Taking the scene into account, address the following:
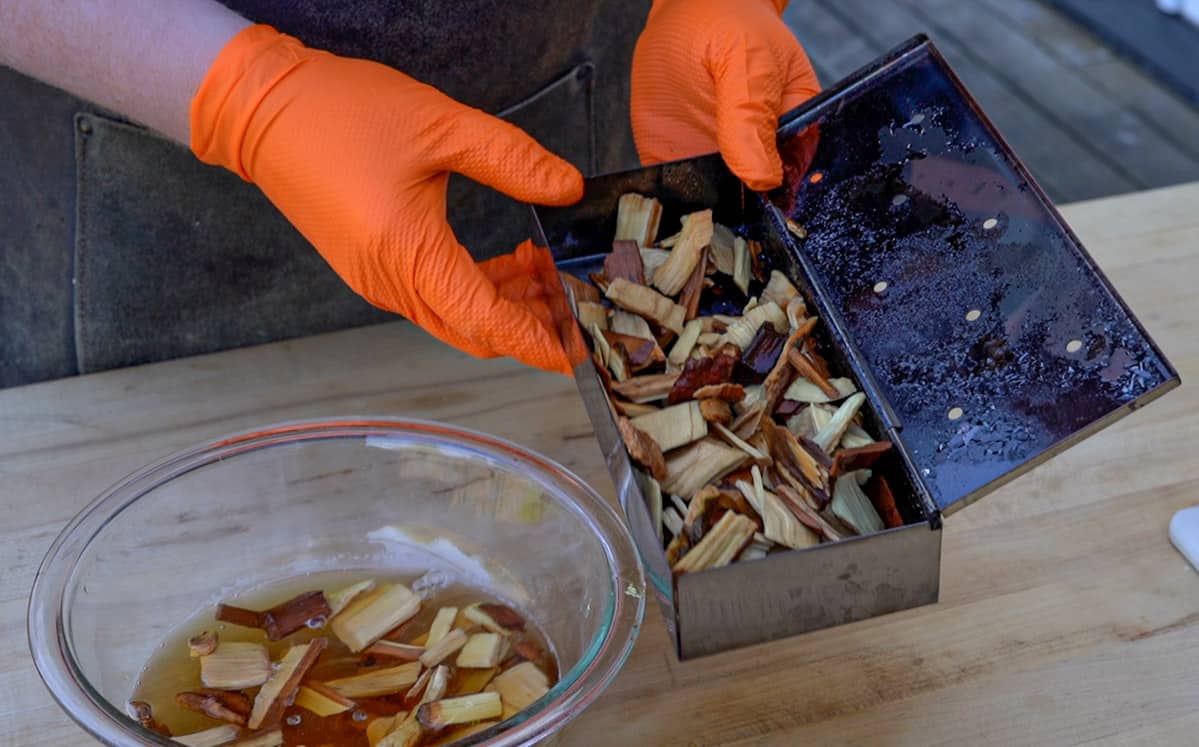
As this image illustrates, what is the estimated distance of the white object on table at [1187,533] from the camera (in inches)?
37.5

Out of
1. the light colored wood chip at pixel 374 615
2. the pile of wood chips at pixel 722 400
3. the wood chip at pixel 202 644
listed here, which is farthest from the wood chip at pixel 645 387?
the wood chip at pixel 202 644

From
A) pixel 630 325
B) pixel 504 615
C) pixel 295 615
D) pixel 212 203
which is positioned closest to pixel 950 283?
pixel 630 325

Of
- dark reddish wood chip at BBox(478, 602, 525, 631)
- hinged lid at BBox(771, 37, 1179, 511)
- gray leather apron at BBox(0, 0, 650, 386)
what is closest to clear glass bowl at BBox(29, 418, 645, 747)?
dark reddish wood chip at BBox(478, 602, 525, 631)

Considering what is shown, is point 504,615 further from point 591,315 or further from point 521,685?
point 591,315

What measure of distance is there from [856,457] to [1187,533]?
34 centimetres

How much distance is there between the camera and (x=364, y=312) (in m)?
1.35

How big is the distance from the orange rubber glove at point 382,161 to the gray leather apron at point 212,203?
6.8 inches

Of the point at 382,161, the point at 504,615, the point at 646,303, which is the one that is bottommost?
the point at 504,615

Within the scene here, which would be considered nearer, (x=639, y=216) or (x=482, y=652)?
(x=482, y=652)

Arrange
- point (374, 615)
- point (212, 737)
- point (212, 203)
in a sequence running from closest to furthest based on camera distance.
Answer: point (212, 737), point (374, 615), point (212, 203)

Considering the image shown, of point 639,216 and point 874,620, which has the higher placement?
point 639,216

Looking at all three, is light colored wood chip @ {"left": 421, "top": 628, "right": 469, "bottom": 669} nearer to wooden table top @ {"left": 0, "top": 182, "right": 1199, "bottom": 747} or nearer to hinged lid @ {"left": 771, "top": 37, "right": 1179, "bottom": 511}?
wooden table top @ {"left": 0, "top": 182, "right": 1199, "bottom": 747}

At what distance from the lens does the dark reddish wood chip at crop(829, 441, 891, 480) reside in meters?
0.81

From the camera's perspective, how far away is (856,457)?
0.82 meters
